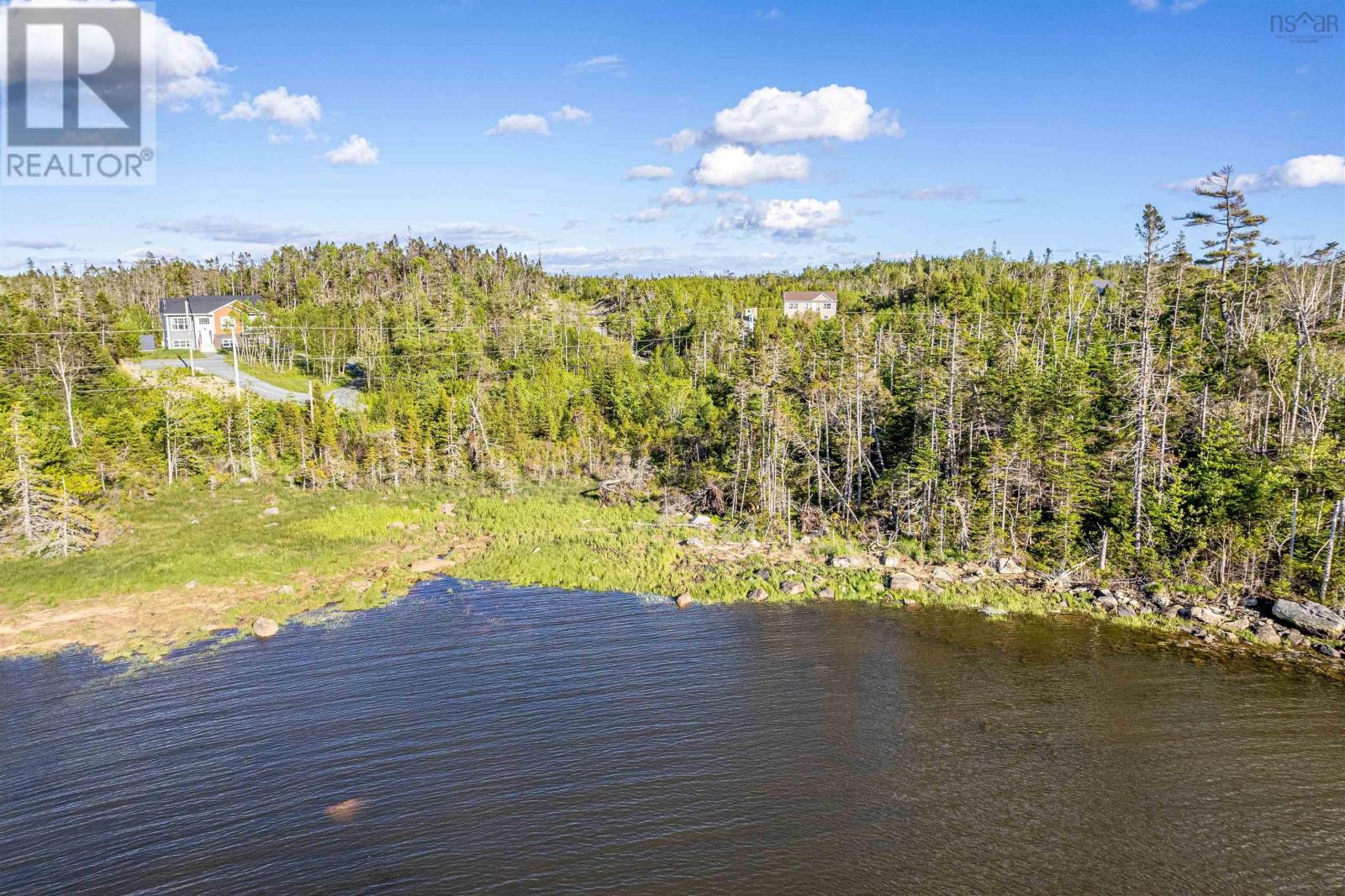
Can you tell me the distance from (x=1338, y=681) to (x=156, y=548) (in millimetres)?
56168

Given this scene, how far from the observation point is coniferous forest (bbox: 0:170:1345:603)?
127 ft

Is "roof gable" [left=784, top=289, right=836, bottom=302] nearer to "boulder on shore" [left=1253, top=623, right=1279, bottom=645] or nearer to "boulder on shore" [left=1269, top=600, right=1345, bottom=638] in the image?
"boulder on shore" [left=1269, top=600, right=1345, bottom=638]

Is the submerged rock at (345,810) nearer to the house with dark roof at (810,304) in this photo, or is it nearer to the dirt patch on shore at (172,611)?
the dirt patch on shore at (172,611)

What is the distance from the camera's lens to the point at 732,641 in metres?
32.0

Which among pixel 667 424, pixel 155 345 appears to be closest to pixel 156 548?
pixel 667 424

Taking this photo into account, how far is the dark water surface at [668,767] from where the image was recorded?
1788 centimetres

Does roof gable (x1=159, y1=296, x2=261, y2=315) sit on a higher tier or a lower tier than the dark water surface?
higher

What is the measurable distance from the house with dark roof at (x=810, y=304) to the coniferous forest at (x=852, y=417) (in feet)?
50.7

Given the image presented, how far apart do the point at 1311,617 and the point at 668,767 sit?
3049 centimetres

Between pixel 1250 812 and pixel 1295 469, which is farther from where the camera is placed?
pixel 1295 469

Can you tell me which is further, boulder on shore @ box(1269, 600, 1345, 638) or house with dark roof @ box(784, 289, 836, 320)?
house with dark roof @ box(784, 289, 836, 320)

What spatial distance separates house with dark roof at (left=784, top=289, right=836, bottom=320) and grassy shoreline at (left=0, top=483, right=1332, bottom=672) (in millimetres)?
73049

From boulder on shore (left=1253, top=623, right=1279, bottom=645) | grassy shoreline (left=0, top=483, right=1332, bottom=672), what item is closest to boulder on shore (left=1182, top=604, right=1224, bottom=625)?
grassy shoreline (left=0, top=483, right=1332, bottom=672)

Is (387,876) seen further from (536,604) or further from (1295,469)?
(1295,469)
